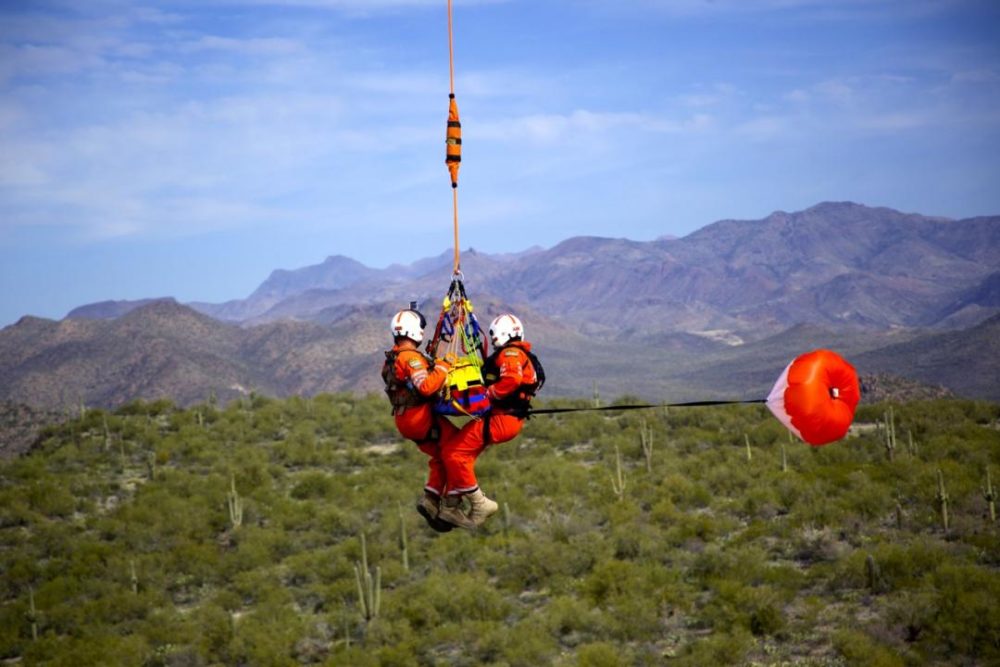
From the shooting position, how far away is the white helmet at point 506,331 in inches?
458

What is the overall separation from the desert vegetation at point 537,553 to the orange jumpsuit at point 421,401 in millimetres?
14597

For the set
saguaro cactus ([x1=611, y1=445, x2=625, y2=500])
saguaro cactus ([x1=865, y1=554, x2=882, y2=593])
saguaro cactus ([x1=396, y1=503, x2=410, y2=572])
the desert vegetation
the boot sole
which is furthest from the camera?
saguaro cactus ([x1=611, y1=445, x2=625, y2=500])

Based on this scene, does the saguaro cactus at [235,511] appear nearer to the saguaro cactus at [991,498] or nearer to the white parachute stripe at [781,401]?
the saguaro cactus at [991,498]

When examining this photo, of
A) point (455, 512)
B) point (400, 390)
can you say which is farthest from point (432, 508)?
point (400, 390)

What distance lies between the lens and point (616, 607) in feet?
91.4

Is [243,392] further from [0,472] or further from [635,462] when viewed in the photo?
[635,462]

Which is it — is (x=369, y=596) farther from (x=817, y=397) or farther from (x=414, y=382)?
(x=817, y=397)

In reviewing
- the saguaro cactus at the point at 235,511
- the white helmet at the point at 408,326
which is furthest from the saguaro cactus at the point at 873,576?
the saguaro cactus at the point at 235,511

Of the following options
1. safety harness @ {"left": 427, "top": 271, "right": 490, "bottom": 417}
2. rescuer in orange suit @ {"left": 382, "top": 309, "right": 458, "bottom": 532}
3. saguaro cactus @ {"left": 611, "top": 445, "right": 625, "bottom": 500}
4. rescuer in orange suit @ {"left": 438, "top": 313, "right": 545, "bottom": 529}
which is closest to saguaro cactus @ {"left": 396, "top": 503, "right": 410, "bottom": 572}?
saguaro cactus @ {"left": 611, "top": 445, "right": 625, "bottom": 500}

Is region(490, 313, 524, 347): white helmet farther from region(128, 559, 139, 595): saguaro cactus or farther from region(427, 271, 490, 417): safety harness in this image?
region(128, 559, 139, 595): saguaro cactus

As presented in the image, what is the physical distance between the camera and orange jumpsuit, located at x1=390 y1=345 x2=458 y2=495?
11.4 meters

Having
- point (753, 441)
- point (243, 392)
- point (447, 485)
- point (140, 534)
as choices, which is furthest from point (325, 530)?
point (243, 392)

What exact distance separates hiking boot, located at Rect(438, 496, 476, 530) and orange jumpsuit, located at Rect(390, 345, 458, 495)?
60 centimetres

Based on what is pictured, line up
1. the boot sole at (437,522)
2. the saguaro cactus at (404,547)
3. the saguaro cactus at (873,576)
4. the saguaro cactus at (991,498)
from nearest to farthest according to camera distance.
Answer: the boot sole at (437,522)
the saguaro cactus at (873,576)
the saguaro cactus at (991,498)
the saguaro cactus at (404,547)
